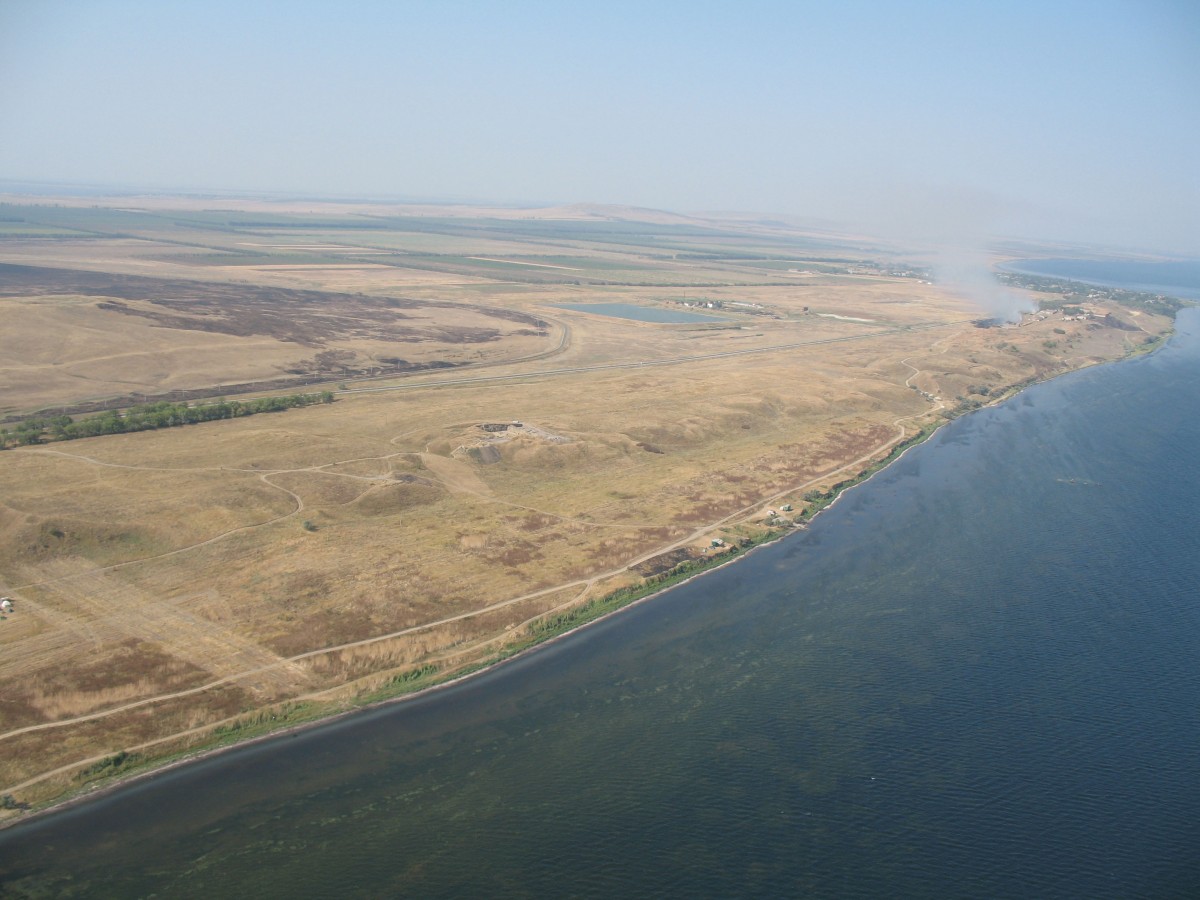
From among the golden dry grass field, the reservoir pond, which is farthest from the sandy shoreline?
the reservoir pond

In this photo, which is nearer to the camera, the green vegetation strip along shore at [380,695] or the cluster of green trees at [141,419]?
the green vegetation strip along shore at [380,695]

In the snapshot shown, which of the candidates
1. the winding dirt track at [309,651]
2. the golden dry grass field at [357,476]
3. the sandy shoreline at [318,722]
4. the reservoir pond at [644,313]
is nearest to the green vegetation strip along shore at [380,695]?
the sandy shoreline at [318,722]

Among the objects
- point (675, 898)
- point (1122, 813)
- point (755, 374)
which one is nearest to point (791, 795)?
point (675, 898)

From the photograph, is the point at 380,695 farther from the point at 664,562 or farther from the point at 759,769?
the point at 664,562

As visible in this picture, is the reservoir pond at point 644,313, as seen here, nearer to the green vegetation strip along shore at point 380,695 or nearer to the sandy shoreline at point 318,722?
the sandy shoreline at point 318,722

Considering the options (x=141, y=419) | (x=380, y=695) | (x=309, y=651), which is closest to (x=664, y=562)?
(x=380, y=695)

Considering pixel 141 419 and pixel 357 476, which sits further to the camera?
pixel 141 419
